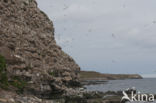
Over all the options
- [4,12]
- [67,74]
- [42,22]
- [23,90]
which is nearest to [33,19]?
[42,22]

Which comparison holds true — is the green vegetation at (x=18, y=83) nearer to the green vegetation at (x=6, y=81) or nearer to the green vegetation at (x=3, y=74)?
the green vegetation at (x=6, y=81)

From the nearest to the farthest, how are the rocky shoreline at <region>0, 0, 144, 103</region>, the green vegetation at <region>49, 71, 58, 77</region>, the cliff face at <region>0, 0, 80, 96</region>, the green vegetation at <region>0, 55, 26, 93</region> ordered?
the green vegetation at <region>0, 55, 26, 93</region>, the rocky shoreline at <region>0, 0, 144, 103</region>, the cliff face at <region>0, 0, 80, 96</region>, the green vegetation at <region>49, 71, 58, 77</region>

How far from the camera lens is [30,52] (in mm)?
49438

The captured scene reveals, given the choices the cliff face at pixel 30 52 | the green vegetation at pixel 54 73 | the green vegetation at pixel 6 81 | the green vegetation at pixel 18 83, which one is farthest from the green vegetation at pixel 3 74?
the green vegetation at pixel 54 73

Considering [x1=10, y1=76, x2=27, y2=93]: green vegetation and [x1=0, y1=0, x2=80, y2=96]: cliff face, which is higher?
[x1=0, y1=0, x2=80, y2=96]: cliff face

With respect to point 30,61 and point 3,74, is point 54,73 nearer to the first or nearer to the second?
point 30,61

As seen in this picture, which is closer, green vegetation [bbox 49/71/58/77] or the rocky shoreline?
the rocky shoreline

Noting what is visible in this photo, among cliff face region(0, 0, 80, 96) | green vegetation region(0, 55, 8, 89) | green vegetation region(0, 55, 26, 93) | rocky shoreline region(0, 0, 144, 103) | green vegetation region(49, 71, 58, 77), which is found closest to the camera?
green vegetation region(0, 55, 8, 89)

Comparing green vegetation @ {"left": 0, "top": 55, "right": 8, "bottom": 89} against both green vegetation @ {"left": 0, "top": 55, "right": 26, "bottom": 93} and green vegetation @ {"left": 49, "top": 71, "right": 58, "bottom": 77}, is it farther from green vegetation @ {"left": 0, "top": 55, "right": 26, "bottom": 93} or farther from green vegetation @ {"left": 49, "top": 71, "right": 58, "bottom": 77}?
green vegetation @ {"left": 49, "top": 71, "right": 58, "bottom": 77}

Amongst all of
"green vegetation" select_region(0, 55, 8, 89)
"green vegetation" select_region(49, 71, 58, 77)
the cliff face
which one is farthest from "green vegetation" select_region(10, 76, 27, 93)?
"green vegetation" select_region(49, 71, 58, 77)

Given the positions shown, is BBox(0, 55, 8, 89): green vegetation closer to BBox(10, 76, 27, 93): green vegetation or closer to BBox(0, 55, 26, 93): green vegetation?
BBox(0, 55, 26, 93): green vegetation

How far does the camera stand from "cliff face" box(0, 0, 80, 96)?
43094mm

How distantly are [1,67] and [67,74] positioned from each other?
20.7 m

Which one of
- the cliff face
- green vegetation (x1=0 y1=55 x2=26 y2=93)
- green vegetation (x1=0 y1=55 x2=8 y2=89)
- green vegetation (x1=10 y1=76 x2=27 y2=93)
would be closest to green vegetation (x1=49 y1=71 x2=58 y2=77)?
the cliff face
